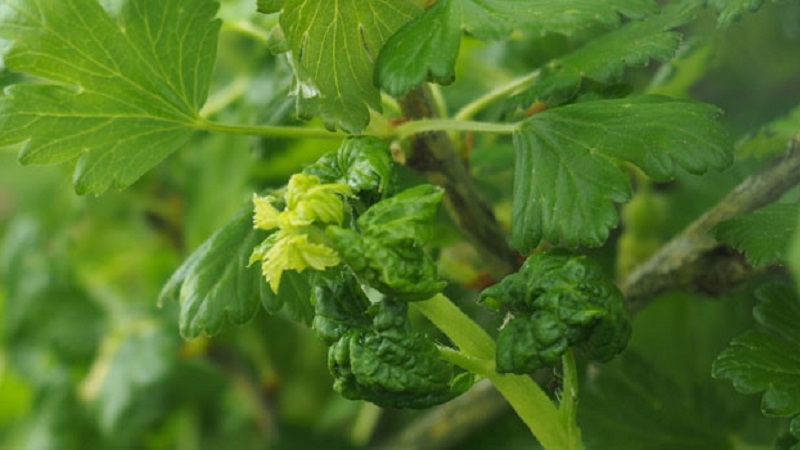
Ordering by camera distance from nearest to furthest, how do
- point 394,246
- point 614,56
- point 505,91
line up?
point 394,246 → point 614,56 → point 505,91

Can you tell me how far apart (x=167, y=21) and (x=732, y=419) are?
536 mm

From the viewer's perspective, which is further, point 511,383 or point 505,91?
point 505,91

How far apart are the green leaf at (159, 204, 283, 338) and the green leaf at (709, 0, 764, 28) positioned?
1.02 ft

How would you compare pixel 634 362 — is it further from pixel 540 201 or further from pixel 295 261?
pixel 295 261

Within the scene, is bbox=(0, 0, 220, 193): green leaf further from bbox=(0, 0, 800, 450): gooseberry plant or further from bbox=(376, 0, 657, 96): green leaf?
bbox=(376, 0, 657, 96): green leaf

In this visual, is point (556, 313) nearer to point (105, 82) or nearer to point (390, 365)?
point (390, 365)

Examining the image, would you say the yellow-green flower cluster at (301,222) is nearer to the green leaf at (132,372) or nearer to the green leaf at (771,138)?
the green leaf at (771,138)

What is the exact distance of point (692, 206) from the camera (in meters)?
0.99

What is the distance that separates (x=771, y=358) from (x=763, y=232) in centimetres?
8

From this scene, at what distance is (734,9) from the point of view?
56 cm

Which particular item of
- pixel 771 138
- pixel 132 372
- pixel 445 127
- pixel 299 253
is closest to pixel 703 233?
pixel 771 138

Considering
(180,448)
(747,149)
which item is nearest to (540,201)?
(747,149)

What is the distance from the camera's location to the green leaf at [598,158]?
0.56 m

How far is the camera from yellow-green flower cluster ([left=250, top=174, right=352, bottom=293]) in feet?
1.64
